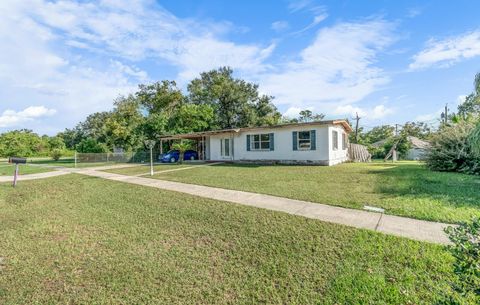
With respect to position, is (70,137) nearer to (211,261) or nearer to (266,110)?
(266,110)

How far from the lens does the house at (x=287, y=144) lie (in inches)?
569

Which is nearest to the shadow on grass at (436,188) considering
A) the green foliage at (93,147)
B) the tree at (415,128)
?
the green foliage at (93,147)

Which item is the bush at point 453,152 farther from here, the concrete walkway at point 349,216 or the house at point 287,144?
the concrete walkway at point 349,216

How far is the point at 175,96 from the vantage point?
29.8m

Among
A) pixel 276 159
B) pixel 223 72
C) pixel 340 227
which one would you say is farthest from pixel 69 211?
pixel 223 72

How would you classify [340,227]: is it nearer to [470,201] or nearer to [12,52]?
[470,201]

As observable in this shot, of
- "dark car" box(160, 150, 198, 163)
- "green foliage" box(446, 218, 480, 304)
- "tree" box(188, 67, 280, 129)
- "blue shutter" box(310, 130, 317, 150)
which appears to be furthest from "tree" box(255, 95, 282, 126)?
"green foliage" box(446, 218, 480, 304)

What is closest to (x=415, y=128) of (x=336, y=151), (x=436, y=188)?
(x=336, y=151)

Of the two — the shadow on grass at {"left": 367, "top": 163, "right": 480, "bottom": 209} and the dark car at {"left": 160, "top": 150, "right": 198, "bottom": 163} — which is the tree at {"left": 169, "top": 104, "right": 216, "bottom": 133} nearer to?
the dark car at {"left": 160, "top": 150, "right": 198, "bottom": 163}

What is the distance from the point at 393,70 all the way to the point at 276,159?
1006 cm

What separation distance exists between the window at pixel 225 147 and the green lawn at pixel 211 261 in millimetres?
13616

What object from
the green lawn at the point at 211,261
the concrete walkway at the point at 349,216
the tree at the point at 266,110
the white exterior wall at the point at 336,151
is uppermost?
the tree at the point at 266,110

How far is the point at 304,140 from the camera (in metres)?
15.1

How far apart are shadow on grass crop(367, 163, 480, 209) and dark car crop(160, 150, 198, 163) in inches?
655
